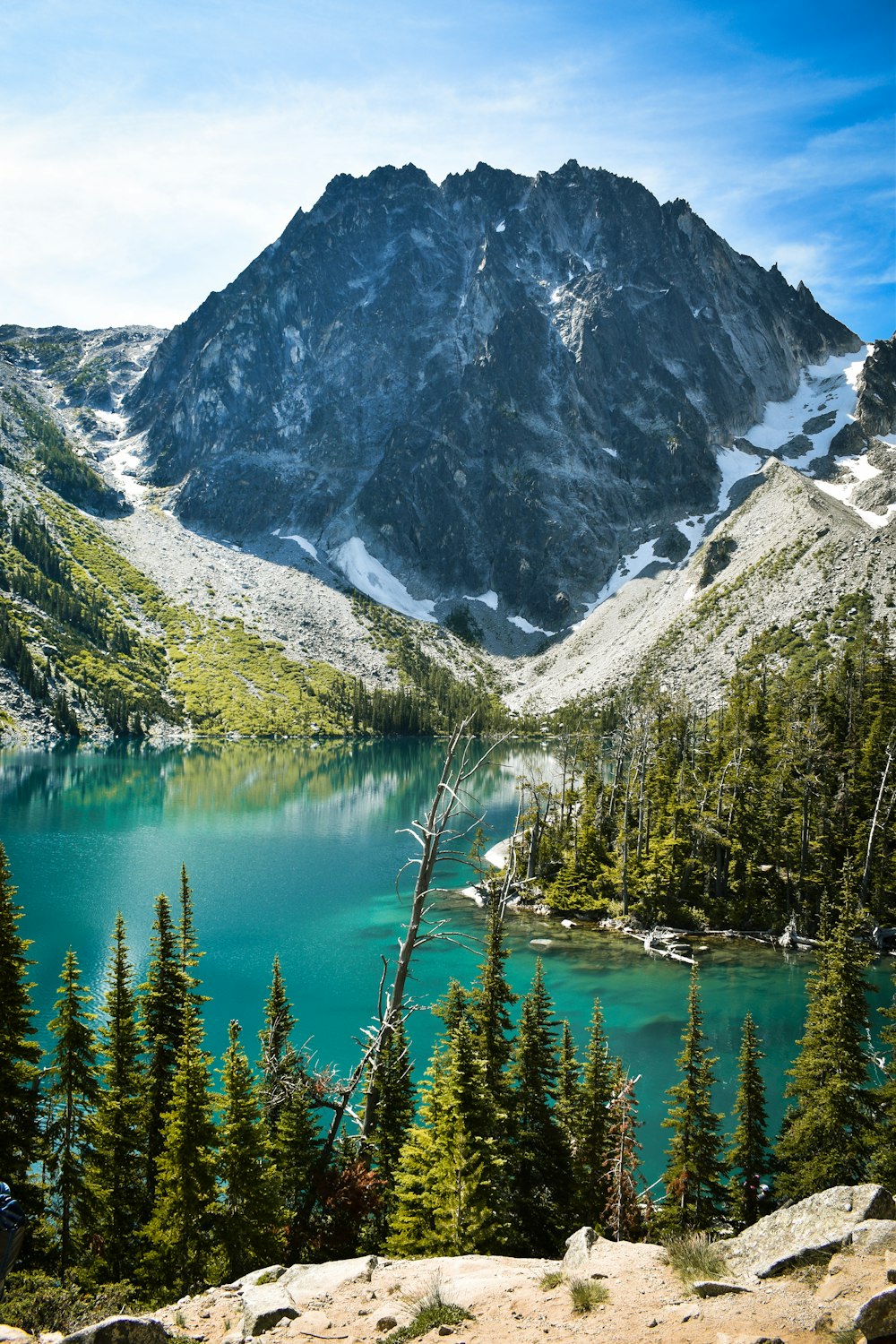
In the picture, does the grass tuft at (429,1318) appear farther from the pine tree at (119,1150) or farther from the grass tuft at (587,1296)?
the pine tree at (119,1150)

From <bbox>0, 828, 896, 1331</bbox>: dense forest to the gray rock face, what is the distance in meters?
6.51

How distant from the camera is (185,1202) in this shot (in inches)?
750

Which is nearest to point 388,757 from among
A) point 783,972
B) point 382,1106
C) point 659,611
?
point 659,611

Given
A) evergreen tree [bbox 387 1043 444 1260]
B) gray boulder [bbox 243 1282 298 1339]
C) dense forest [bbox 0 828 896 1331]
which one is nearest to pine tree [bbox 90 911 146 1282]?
dense forest [bbox 0 828 896 1331]

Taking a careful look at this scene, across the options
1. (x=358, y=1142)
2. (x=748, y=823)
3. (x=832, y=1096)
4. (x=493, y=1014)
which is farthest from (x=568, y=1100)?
(x=748, y=823)

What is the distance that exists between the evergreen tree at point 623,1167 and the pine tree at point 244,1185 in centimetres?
955

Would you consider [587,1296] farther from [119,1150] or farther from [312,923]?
[312,923]

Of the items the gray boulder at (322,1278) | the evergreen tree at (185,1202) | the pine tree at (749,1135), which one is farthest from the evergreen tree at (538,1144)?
the gray boulder at (322,1278)

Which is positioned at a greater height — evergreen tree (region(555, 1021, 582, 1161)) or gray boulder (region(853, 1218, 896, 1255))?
gray boulder (region(853, 1218, 896, 1255))

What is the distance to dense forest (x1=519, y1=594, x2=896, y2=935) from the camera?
6031 centimetres

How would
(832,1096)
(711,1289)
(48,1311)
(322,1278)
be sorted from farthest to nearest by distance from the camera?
(832,1096) → (322,1278) → (48,1311) → (711,1289)

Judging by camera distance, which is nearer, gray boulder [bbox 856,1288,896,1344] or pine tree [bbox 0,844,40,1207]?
gray boulder [bbox 856,1288,896,1344]

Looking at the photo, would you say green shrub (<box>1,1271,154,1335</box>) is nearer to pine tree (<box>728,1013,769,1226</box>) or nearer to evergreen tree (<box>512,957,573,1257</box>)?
evergreen tree (<box>512,957,573,1257</box>)

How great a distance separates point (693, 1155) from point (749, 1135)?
116 inches
